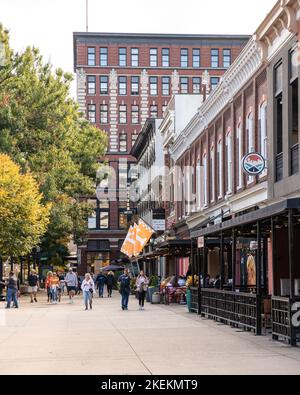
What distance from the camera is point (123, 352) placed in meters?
15.7

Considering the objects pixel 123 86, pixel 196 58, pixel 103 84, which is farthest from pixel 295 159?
pixel 196 58

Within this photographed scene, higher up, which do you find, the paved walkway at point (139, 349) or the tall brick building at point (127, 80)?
the tall brick building at point (127, 80)

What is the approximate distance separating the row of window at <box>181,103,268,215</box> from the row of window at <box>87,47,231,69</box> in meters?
55.5

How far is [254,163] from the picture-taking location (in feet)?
96.4

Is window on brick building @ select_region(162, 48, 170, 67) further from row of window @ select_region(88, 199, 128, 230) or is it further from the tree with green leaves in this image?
the tree with green leaves

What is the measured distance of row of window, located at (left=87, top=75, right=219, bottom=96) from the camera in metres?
105

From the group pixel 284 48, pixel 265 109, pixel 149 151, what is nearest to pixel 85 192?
pixel 149 151

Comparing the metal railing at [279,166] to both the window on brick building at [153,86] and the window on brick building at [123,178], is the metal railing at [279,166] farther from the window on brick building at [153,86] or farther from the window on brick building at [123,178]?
the window on brick building at [153,86]

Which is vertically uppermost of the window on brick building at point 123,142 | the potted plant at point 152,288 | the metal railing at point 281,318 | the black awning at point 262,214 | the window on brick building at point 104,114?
the window on brick building at point 104,114

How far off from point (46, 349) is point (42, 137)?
36699 millimetres

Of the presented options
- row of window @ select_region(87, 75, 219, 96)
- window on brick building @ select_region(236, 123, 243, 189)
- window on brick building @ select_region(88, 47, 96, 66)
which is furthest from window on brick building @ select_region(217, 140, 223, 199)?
window on brick building @ select_region(88, 47, 96, 66)

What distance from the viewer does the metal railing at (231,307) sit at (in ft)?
65.6

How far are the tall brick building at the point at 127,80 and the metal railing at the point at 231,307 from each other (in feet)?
256

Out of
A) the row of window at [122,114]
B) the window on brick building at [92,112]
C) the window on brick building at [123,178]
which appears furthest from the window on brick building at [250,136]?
the window on brick building at [92,112]
